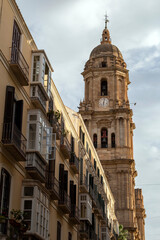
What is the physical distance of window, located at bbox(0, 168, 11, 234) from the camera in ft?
56.5

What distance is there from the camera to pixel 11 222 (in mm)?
17172

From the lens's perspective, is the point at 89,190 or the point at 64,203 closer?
the point at 64,203

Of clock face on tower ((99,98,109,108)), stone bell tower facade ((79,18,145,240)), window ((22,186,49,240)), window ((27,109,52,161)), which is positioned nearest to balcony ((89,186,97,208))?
window ((27,109,52,161))

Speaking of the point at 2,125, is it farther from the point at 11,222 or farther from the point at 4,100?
the point at 11,222

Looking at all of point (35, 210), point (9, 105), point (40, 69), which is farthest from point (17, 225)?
point (40, 69)

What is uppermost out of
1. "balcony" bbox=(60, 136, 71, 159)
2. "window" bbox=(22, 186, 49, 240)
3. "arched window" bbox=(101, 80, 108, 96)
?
"arched window" bbox=(101, 80, 108, 96)

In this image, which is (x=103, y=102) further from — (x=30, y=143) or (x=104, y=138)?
(x=30, y=143)

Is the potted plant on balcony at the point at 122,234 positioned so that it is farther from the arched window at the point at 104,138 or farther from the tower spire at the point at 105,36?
the tower spire at the point at 105,36

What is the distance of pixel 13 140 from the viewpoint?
1825cm

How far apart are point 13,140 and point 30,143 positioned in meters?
2.45

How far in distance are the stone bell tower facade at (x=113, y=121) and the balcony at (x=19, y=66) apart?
148 feet

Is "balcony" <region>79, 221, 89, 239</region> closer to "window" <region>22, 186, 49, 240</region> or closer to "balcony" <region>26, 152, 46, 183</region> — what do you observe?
"window" <region>22, 186, 49, 240</region>

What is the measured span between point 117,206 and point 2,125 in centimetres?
4762

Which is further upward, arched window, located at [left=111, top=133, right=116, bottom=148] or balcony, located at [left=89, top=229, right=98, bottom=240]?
arched window, located at [left=111, top=133, right=116, bottom=148]
